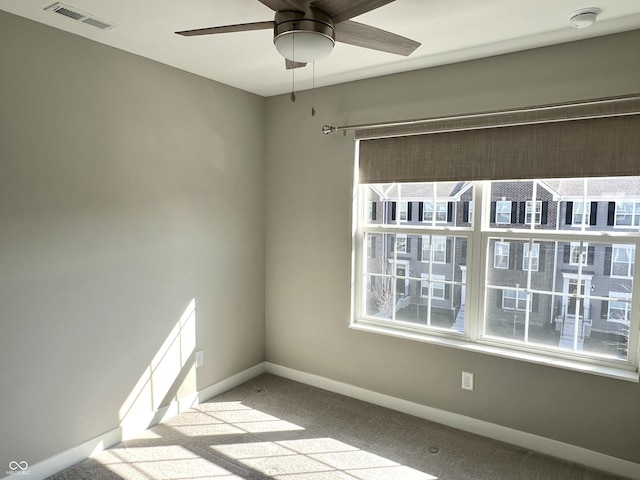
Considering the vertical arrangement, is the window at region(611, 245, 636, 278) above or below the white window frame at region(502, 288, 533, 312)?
above

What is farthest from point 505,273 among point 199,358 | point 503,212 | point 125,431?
point 125,431

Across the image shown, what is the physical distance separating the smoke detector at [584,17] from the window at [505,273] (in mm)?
864

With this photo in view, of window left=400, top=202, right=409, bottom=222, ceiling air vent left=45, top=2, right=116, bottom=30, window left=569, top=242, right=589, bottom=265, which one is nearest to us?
ceiling air vent left=45, top=2, right=116, bottom=30

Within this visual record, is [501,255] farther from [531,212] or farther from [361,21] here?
[361,21]

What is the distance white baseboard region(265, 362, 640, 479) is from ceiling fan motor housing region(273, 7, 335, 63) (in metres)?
2.54

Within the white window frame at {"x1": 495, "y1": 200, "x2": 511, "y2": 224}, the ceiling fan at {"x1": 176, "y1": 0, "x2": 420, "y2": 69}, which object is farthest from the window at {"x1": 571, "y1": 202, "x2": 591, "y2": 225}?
the ceiling fan at {"x1": 176, "y1": 0, "x2": 420, "y2": 69}

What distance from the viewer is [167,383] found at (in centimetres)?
301

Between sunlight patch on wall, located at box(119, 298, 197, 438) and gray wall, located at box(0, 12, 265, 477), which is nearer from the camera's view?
gray wall, located at box(0, 12, 265, 477)

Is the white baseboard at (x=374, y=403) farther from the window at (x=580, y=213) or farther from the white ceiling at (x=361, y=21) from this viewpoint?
the white ceiling at (x=361, y=21)

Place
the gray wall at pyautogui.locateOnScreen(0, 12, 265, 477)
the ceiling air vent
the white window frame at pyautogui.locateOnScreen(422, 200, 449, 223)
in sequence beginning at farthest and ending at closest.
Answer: the white window frame at pyautogui.locateOnScreen(422, 200, 449, 223) < the gray wall at pyautogui.locateOnScreen(0, 12, 265, 477) < the ceiling air vent

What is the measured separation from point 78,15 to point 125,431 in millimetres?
2487

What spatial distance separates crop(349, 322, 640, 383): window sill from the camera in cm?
239

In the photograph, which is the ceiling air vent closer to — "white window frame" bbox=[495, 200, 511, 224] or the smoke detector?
the smoke detector

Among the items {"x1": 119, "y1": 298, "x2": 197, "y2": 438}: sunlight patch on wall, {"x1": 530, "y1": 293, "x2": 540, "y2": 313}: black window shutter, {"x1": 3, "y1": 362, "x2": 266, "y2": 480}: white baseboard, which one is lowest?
{"x1": 3, "y1": 362, "x2": 266, "y2": 480}: white baseboard
